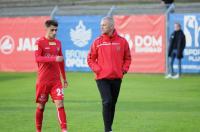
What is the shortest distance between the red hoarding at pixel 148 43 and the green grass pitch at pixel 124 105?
31.6 inches

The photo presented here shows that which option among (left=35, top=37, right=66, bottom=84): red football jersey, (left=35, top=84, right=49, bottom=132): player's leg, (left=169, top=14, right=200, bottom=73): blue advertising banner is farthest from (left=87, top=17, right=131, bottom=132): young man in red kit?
(left=169, top=14, right=200, bottom=73): blue advertising banner

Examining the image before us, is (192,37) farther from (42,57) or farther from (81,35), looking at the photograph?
(42,57)

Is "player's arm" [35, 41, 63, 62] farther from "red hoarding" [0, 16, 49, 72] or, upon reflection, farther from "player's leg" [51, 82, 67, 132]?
"red hoarding" [0, 16, 49, 72]

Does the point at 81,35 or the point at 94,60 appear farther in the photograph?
the point at 81,35

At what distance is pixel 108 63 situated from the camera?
12250 millimetres

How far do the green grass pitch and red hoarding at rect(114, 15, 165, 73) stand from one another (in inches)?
31.6

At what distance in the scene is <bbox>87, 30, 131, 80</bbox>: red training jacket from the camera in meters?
12.3

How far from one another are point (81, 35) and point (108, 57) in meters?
17.1

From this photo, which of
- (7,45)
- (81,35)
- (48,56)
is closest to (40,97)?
(48,56)

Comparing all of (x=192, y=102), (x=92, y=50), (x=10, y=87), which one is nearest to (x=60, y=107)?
(x=92, y=50)

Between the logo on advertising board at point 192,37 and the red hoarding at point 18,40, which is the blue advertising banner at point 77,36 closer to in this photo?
the red hoarding at point 18,40

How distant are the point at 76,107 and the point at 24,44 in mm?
12854

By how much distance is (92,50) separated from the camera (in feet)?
40.7

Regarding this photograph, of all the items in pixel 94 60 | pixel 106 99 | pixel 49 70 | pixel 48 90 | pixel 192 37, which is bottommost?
pixel 192 37
